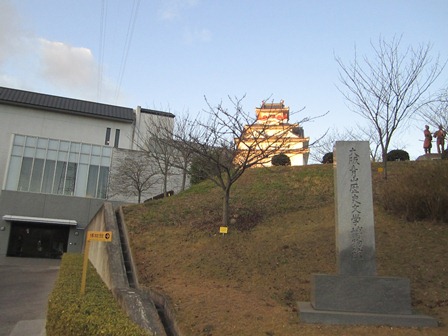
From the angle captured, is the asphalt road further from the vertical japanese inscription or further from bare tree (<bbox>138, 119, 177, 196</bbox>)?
the vertical japanese inscription

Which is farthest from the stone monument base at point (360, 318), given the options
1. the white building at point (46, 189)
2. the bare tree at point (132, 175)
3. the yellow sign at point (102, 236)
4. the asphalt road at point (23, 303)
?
the bare tree at point (132, 175)

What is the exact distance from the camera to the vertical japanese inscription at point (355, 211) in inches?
289

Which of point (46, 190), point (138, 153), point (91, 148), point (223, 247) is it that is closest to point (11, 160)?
point (46, 190)

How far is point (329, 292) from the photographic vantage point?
6766mm

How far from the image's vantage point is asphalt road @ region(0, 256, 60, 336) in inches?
327

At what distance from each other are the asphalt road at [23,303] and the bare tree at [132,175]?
1428 centimetres

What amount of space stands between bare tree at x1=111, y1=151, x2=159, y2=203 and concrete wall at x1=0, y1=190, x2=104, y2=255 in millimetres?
2046

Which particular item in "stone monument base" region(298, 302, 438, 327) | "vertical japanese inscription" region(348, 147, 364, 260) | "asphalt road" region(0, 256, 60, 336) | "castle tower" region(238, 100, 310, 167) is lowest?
"asphalt road" region(0, 256, 60, 336)

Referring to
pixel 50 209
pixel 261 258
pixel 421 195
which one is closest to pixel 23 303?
pixel 261 258

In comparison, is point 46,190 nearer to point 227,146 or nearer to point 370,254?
point 227,146

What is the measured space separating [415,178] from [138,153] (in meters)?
25.8

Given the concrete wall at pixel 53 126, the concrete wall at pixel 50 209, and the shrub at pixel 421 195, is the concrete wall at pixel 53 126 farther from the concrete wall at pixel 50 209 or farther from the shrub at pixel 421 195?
the shrub at pixel 421 195

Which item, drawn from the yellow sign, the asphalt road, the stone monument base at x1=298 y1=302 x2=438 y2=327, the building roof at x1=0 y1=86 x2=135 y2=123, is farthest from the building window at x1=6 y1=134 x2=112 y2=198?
the stone monument base at x1=298 y1=302 x2=438 y2=327

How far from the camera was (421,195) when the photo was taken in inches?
441
